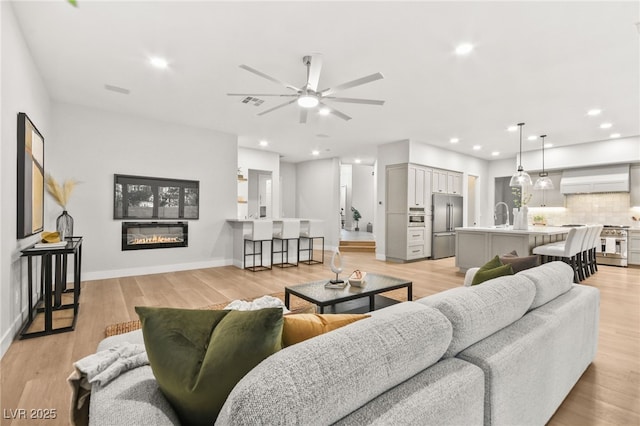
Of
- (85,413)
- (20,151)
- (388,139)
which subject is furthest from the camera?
(388,139)

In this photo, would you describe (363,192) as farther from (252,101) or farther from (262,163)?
(252,101)

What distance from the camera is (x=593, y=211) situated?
7250 millimetres

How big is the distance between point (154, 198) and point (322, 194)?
484cm

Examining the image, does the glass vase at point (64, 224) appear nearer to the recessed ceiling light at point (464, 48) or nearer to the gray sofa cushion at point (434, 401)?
the gray sofa cushion at point (434, 401)

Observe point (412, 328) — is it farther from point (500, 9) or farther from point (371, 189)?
point (371, 189)

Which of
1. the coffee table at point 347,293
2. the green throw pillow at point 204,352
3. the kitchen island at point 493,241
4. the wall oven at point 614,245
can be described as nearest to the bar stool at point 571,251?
the kitchen island at point 493,241

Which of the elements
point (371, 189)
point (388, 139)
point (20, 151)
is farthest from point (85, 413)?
point (371, 189)

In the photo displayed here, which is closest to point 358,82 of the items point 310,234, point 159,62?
point 159,62

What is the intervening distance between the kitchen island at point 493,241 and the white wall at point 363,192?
7.90m

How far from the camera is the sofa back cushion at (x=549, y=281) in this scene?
1.73 meters

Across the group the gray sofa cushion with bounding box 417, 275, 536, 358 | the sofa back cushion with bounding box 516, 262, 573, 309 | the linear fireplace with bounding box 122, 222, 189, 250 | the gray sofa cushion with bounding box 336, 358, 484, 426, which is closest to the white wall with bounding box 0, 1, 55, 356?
the linear fireplace with bounding box 122, 222, 189, 250

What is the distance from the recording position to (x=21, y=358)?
7.93ft

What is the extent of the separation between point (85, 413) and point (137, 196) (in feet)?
16.2

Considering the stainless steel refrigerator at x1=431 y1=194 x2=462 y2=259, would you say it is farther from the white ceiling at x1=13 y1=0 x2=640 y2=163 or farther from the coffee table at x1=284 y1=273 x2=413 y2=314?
the coffee table at x1=284 y1=273 x2=413 y2=314
